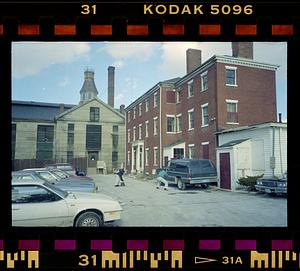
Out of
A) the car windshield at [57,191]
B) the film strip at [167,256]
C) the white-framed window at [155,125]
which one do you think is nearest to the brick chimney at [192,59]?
the white-framed window at [155,125]

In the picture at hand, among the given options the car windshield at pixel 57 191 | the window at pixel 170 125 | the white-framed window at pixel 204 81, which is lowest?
the car windshield at pixel 57 191

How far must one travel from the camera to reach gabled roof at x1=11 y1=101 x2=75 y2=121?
2.40m

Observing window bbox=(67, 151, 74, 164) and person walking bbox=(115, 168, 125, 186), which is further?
person walking bbox=(115, 168, 125, 186)

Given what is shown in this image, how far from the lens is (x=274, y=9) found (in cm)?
213

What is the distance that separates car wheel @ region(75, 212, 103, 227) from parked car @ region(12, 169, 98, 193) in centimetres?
25

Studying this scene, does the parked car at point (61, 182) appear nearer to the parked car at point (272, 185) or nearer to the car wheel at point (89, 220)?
the car wheel at point (89, 220)

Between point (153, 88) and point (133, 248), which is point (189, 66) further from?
point (133, 248)

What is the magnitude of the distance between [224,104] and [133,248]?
1.93 meters

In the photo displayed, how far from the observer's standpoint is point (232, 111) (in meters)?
3.01

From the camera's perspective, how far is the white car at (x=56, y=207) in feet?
7.64

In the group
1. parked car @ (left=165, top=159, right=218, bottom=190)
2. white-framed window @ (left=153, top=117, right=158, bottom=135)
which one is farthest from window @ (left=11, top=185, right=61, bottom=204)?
white-framed window @ (left=153, top=117, right=158, bottom=135)

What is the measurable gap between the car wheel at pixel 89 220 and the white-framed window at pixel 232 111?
5.85 ft

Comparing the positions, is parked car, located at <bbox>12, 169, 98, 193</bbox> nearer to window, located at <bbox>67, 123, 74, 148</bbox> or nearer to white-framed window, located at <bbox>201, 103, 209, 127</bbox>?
window, located at <bbox>67, 123, 74, 148</bbox>

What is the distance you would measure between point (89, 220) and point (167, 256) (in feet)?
2.69
